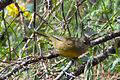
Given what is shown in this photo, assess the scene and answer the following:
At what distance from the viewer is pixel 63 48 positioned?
76cm

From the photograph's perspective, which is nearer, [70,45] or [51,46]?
[70,45]

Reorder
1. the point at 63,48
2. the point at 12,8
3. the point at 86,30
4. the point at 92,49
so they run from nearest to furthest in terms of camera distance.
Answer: the point at 63,48, the point at 92,49, the point at 86,30, the point at 12,8

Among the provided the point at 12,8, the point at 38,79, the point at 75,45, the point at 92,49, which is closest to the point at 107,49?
the point at 92,49

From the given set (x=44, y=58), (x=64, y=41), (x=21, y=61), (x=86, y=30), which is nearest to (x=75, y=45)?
(x=64, y=41)

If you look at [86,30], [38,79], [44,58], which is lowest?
[38,79]

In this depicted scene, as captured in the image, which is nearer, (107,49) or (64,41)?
(64,41)

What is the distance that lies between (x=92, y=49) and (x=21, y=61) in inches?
15.4

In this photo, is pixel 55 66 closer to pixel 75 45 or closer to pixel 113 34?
pixel 75 45

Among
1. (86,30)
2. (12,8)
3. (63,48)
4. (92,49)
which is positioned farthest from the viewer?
(12,8)

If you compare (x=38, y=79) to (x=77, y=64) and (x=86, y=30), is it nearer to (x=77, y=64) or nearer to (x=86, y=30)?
(x=77, y=64)

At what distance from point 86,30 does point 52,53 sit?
0.39 metres

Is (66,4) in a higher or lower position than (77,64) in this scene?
higher

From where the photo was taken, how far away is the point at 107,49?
1.00 metres

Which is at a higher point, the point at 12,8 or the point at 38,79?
the point at 12,8
